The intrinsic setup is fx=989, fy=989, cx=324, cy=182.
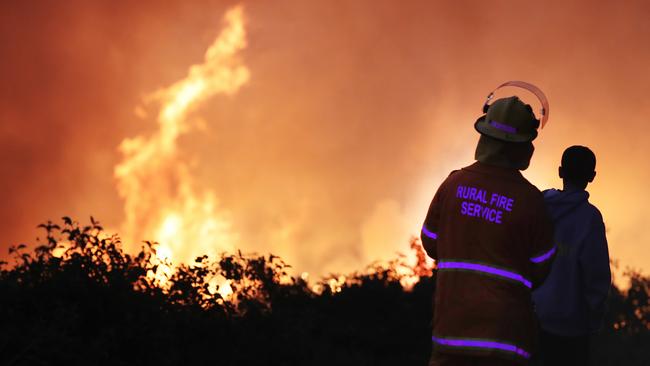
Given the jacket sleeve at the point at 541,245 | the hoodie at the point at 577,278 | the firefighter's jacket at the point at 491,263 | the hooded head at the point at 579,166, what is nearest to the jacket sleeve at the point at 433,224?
the firefighter's jacket at the point at 491,263

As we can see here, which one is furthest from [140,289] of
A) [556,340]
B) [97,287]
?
[556,340]

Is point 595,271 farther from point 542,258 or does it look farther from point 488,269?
point 488,269

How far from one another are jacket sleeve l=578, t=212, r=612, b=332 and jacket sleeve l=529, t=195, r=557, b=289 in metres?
2.14

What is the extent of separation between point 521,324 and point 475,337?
11.6 inches

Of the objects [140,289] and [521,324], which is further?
[140,289]

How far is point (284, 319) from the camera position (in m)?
12.8

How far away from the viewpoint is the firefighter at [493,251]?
230 inches

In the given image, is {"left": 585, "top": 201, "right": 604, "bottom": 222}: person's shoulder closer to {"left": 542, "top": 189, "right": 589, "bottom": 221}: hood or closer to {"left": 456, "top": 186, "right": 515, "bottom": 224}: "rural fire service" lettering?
{"left": 542, "top": 189, "right": 589, "bottom": 221}: hood

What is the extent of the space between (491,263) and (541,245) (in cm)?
35

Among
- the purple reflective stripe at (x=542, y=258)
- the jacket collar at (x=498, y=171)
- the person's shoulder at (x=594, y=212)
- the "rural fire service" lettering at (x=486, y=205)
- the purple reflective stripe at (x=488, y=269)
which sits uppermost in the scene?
the person's shoulder at (x=594, y=212)

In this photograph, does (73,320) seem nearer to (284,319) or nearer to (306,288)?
(284,319)

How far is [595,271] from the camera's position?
26.5 feet

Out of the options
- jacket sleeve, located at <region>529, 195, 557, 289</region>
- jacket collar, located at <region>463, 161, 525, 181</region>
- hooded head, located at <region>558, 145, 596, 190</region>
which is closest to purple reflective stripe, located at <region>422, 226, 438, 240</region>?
jacket collar, located at <region>463, 161, 525, 181</region>

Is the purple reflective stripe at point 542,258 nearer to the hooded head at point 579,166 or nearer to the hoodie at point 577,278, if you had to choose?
the hoodie at point 577,278
